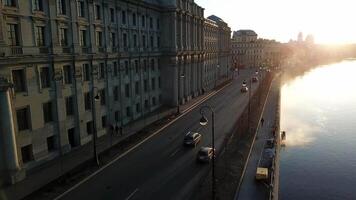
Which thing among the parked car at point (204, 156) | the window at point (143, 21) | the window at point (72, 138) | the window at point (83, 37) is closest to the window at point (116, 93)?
the window at point (83, 37)

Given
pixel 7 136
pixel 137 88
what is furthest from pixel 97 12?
pixel 7 136

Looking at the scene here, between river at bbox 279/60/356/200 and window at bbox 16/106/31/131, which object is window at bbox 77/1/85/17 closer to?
window at bbox 16/106/31/131

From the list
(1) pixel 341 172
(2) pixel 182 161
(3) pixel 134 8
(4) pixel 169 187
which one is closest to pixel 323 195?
(1) pixel 341 172

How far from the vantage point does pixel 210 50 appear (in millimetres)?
102812

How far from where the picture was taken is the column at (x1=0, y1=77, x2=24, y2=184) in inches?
1139

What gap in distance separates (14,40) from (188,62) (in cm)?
4867

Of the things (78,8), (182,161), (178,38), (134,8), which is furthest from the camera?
(178,38)

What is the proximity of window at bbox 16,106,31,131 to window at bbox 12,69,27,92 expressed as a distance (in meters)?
1.93

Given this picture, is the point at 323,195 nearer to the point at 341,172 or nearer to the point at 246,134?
the point at 341,172

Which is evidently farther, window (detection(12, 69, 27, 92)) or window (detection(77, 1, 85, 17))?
window (detection(77, 1, 85, 17))

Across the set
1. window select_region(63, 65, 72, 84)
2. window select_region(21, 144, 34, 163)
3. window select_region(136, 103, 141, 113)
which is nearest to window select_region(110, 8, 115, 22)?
window select_region(63, 65, 72, 84)

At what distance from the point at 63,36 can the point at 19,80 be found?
796cm

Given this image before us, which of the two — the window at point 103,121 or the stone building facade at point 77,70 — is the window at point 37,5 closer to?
the stone building facade at point 77,70

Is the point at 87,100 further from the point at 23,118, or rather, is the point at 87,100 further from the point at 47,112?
the point at 23,118
